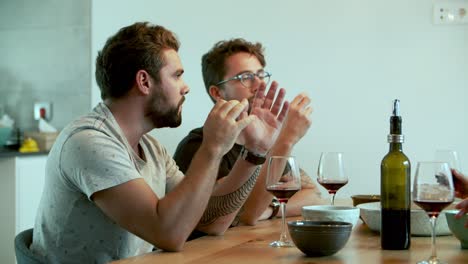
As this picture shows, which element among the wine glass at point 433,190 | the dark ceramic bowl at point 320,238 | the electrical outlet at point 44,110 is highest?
the electrical outlet at point 44,110

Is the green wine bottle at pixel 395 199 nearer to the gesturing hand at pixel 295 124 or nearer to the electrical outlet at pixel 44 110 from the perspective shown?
the gesturing hand at pixel 295 124

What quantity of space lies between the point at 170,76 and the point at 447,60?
5.55 feet

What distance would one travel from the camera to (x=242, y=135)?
89.5 inches

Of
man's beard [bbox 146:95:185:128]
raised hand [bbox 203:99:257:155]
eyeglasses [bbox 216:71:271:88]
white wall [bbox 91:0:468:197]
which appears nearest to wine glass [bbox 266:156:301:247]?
raised hand [bbox 203:99:257:155]

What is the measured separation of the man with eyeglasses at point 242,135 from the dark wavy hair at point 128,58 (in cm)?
38

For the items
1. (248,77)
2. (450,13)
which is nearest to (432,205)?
(248,77)

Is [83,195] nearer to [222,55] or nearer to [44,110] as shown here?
[222,55]

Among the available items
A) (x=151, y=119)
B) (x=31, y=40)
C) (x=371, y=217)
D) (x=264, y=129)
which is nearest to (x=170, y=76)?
(x=151, y=119)

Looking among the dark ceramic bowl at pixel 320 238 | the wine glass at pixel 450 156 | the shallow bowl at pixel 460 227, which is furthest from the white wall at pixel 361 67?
the dark ceramic bowl at pixel 320 238

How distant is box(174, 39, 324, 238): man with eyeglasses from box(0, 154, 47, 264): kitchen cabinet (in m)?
1.39

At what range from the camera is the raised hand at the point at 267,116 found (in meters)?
2.24

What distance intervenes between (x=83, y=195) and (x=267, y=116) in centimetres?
74

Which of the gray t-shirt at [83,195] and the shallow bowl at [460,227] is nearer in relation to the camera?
the shallow bowl at [460,227]

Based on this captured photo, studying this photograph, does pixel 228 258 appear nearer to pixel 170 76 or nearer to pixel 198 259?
pixel 198 259
